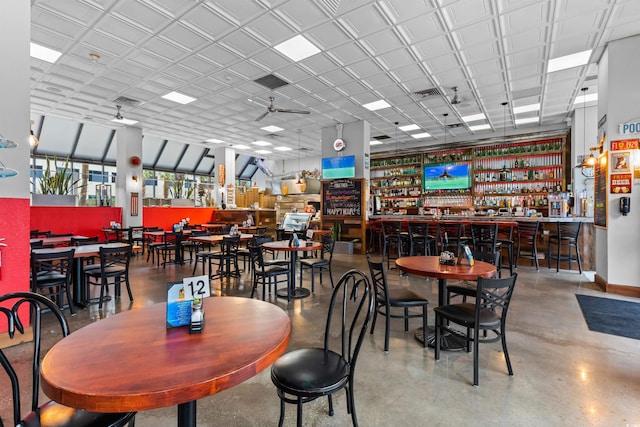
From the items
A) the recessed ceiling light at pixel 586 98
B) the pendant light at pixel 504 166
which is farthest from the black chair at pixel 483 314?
the pendant light at pixel 504 166

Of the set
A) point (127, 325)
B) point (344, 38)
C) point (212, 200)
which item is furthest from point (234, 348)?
point (212, 200)

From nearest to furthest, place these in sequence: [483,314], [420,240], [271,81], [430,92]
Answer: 1. [483,314]
2. [271,81]
3. [420,240]
4. [430,92]

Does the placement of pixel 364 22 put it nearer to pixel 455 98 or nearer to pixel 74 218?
pixel 455 98

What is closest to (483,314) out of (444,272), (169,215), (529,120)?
(444,272)

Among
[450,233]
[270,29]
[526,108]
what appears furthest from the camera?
[526,108]

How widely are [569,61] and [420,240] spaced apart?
4356 mm

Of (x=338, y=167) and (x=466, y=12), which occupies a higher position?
(x=466, y=12)

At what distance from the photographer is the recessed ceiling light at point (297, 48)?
5078mm

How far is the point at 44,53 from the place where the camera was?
5.39 meters

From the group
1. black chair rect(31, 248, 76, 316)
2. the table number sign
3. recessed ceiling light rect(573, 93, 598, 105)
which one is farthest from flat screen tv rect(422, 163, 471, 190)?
the table number sign

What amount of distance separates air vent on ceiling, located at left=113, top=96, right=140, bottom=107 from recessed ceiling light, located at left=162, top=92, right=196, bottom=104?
961 millimetres

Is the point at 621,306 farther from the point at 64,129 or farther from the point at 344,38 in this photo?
the point at 64,129

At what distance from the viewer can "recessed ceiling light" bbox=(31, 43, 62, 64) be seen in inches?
205

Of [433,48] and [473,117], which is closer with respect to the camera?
[433,48]
